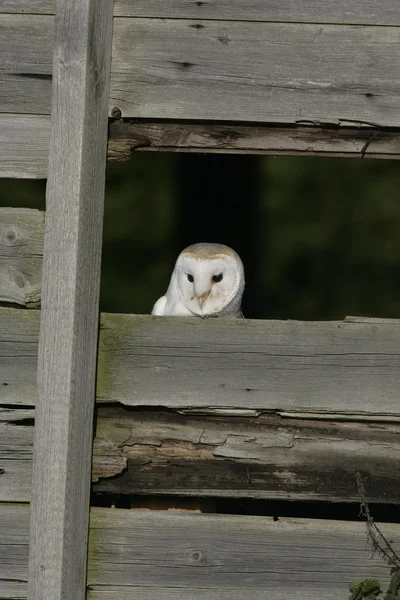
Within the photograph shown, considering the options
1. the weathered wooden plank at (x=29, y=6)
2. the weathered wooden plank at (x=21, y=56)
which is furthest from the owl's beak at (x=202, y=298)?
the weathered wooden plank at (x=29, y=6)

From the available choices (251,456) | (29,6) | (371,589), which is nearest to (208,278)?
(251,456)

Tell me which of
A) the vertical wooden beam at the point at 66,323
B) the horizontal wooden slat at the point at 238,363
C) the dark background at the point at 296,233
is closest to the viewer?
the vertical wooden beam at the point at 66,323

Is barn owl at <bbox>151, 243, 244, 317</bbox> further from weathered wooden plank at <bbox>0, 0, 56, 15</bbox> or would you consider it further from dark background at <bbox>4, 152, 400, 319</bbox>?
dark background at <bbox>4, 152, 400, 319</bbox>

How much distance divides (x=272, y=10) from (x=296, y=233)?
14.7ft

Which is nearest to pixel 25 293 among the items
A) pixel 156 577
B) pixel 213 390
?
pixel 213 390

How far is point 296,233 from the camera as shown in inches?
289

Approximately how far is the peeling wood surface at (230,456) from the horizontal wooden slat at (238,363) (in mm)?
67

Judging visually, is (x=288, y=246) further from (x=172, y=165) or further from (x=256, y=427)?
(x=256, y=427)

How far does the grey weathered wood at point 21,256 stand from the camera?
9.45ft

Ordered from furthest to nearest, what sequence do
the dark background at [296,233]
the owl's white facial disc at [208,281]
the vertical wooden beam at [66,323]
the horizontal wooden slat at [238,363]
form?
the dark background at [296,233] < the owl's white facial disc at [208,281] < the horizontal wooden slat at [238,363] < the vertical wooden beam at [66,323]

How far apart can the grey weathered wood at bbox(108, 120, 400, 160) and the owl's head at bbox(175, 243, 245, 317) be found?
87 centimetres

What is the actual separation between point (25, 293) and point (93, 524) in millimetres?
726

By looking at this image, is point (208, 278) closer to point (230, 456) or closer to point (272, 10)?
point (230, 456)

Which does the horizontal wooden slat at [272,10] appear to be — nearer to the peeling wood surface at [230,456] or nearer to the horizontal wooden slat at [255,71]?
the horizontal wooden slat at [255,71]
